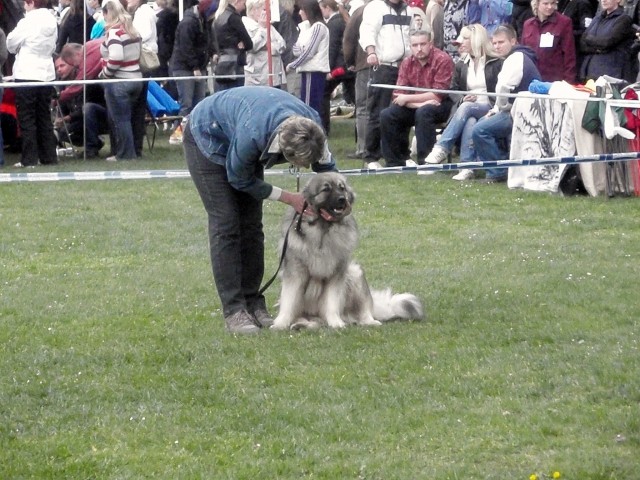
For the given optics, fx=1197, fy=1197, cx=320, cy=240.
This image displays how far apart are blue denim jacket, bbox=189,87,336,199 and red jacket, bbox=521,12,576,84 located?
25.1ft

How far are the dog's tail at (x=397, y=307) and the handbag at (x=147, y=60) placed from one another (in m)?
8.92

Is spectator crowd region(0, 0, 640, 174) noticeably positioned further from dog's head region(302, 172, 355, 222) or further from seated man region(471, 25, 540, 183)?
dog's head region(302, 172, 355, 222)

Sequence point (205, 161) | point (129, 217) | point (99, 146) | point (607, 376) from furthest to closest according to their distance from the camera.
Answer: point (99, 146), point (129, 217), point (205, 161), point (607, 376)

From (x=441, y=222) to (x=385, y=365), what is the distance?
4816 mm

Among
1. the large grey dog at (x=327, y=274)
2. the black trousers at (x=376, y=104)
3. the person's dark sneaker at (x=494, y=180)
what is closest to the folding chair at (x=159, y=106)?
the black trousers at (x=376, y=104)

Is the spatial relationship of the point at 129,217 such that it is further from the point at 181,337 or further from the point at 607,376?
the point at 607,376

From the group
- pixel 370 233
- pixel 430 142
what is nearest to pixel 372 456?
pixel 370 233

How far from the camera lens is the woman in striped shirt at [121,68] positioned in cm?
1517

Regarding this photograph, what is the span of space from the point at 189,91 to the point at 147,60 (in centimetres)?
173

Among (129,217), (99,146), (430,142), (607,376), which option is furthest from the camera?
(99,146)

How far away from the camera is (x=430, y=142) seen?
46.1 feet

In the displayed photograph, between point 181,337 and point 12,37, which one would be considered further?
point 12,37

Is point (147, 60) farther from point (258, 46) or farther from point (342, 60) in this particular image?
point (342, 60)

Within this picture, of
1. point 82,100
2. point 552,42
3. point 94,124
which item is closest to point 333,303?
point 552,42
